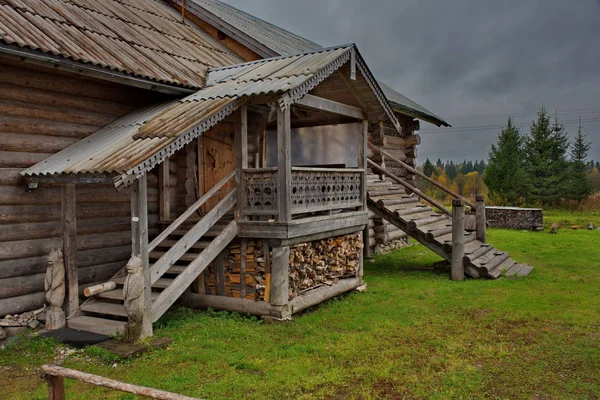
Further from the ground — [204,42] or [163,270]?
[204,42]

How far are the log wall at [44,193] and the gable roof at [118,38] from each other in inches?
21.9

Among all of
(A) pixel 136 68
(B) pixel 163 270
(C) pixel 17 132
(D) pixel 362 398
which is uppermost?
(A) pixel 136 68

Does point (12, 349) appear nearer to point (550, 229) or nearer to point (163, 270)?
point (163, 270)

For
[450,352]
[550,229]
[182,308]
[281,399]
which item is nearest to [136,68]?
[182,308]

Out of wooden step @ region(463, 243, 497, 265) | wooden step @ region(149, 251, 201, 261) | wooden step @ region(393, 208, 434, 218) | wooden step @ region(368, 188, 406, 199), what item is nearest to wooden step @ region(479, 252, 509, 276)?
wooden step @ region(463, 243, 497, 265)

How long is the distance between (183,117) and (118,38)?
2.88 meters

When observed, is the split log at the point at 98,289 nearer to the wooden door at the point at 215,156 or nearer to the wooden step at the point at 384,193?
the wooden door at the point at 215,156

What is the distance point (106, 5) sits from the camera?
10586mm

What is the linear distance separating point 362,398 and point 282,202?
381cm

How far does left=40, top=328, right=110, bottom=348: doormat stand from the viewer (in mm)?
6802

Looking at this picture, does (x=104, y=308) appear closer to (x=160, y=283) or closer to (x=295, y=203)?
(x=160, y=283)

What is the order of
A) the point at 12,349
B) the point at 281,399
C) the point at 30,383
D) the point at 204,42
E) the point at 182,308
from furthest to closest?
the point at 204,42 → the point at 182,308 → the point at 12,349 → the point at 30,383 → the point at 281,399

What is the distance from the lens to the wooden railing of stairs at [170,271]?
7.37 meters

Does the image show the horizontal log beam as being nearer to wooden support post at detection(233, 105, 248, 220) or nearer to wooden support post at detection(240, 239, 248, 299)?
wooden support post at detection(233, 105, 248, 220)
